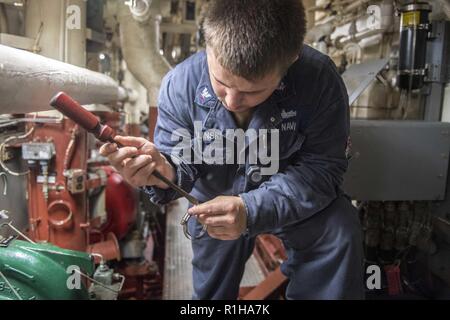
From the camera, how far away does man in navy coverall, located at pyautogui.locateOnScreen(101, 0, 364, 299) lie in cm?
72

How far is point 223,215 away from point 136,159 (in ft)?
0.73

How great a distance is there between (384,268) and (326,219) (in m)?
0.64

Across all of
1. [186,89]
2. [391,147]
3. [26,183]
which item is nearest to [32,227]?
[26,183]

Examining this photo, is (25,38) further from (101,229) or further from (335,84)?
(101,229)

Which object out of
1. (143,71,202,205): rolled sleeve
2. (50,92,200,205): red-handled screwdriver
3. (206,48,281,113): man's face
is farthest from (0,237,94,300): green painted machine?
(206,48,281,113): man's face

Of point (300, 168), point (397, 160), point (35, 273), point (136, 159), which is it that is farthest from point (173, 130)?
point (397, 160)

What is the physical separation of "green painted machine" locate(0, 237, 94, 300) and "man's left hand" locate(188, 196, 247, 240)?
44 cm

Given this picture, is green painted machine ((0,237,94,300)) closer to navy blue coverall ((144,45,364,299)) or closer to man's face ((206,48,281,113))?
navy blue coverall ((144,45,364,299))

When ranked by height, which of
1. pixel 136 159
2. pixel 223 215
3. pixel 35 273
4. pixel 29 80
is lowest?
pixel 35 273

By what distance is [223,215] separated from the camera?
2.67 ft

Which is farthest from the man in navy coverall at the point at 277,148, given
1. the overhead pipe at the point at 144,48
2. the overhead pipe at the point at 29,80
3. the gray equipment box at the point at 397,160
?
the overhead pipe at the point at 144,48

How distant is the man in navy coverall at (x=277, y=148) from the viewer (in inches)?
28.4

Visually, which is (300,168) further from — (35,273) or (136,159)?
(35,273)

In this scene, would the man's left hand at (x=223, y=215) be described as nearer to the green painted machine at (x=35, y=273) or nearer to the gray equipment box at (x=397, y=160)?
the green painted machine at (x=35, y=273)
